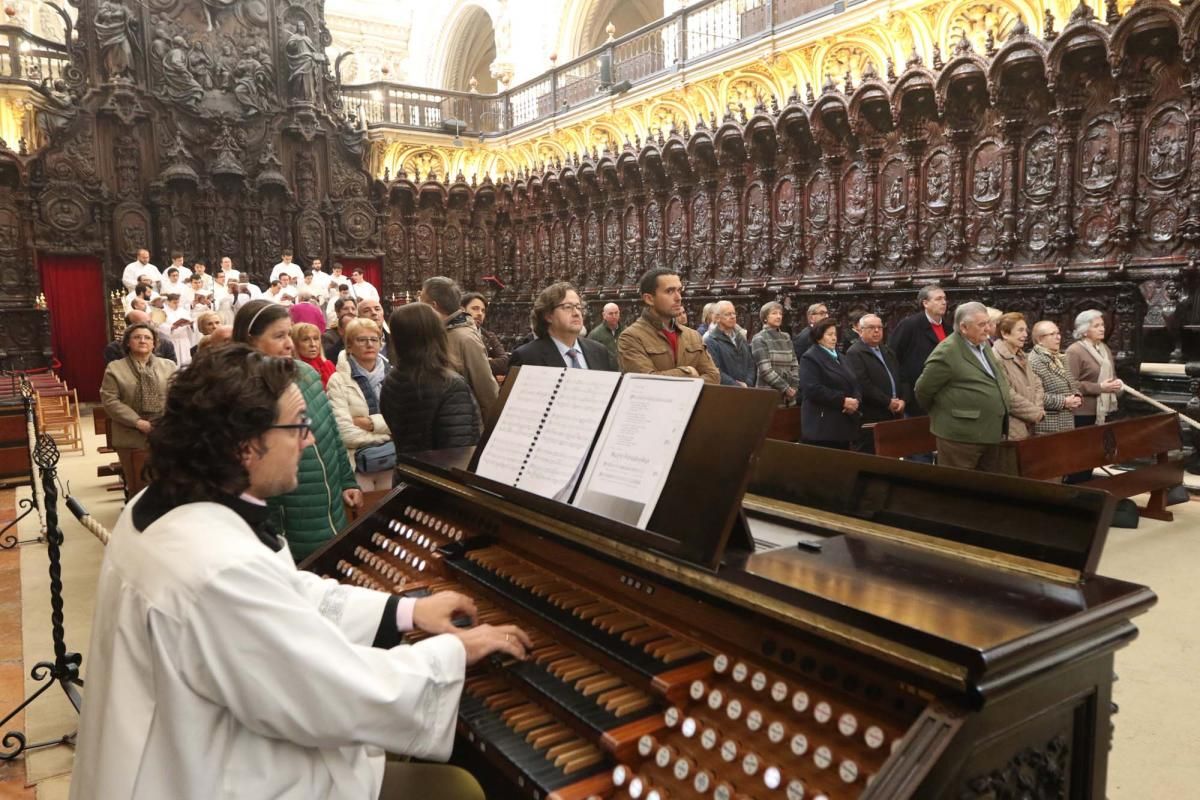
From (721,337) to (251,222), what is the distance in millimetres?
13076

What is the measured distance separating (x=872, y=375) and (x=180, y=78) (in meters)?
15.6

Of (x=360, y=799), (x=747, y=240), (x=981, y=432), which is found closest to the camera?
(x=360, y=799)

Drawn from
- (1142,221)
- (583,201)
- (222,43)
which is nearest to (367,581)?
(1142,221)

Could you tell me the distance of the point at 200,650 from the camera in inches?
52.2

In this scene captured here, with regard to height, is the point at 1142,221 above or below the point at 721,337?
Answer: above

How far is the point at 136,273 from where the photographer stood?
14.7 meters

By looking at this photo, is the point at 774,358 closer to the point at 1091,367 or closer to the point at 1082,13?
the point at 1091,367

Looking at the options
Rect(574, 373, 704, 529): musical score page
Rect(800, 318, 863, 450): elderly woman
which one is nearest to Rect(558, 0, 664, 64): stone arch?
Rect(800, 318, 863, 450): elderly woman

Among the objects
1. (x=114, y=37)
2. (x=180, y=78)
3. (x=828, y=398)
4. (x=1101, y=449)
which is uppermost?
(x=114, y=37)

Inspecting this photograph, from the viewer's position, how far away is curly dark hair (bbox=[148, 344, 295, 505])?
153cm

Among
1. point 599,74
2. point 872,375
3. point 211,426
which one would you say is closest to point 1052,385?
point 872,375

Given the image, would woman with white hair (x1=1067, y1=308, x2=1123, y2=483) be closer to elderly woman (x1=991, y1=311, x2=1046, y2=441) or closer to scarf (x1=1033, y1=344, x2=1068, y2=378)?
scarf (x1=1033, y1=344, x2=1068, y2=378)

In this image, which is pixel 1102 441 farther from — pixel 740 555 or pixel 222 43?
pixel 222 43

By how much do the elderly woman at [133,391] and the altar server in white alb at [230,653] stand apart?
4.42 metres
